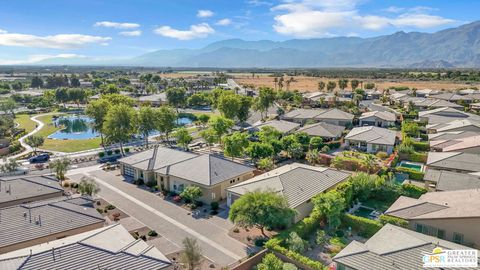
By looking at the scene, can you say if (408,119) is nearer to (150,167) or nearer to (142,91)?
(150,167)

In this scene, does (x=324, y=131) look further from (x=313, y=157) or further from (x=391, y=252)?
(x=391, y=252)

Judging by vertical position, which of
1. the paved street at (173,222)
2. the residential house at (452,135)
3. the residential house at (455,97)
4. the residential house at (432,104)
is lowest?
the paved street at (173,222)

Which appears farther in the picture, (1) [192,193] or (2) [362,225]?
(1) [192,193]

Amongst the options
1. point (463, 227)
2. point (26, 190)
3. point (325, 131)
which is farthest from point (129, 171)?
point (463, 227)

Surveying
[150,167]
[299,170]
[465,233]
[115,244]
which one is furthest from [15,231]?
[465,233]

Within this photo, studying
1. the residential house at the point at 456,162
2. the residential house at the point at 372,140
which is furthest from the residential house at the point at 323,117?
the residential house at the point at 456,162

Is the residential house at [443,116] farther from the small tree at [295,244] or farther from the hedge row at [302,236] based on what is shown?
the small tree at [295,244]
